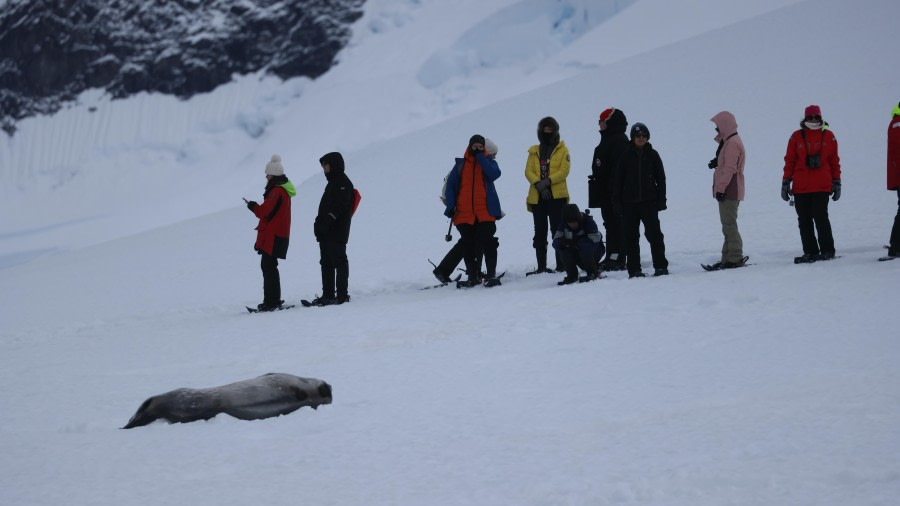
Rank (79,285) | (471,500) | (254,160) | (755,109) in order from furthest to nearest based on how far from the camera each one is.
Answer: (254,160) → (755,109) → (79,285) → (471,500)

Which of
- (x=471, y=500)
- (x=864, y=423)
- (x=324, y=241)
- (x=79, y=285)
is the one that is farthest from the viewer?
(x=79, y=285)

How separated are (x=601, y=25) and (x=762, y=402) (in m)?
31.7

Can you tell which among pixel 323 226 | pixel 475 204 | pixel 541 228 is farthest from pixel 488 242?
pixel 323 226

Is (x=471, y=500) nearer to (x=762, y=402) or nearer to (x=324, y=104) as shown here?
(x=762, y=402)

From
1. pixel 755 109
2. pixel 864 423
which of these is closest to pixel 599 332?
pixel 864 423

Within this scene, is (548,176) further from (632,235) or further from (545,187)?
(632,235)

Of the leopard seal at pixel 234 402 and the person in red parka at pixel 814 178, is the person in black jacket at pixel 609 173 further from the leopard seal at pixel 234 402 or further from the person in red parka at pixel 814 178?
the leopard seal at pixel 234 402

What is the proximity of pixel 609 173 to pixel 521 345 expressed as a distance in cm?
369

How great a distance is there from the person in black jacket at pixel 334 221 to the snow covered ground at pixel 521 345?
415 millimetres

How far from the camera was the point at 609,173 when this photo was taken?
31.0ft

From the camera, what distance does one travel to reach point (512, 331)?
6.69 meters

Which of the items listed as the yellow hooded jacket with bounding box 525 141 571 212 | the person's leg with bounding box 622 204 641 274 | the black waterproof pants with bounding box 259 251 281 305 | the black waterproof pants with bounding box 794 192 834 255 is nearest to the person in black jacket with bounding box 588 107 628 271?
the yellow hooded jacket with bounding box 525 141 571 212

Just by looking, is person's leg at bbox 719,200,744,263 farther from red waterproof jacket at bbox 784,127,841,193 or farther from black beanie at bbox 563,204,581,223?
black beanie at bbox 563,204,581,223

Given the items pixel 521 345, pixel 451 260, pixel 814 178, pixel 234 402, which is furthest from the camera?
pixel 451 260
